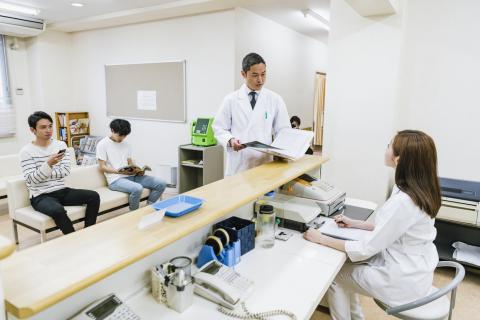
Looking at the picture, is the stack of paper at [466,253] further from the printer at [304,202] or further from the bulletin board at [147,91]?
the bulletin board at [147,91]

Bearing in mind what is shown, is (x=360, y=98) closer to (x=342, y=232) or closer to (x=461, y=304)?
(x=342, y=232)

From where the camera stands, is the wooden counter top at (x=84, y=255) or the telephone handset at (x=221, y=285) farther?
the telephone handset at (x=221, y=285)

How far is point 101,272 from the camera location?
0.93 m

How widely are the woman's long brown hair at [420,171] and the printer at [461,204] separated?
1.32 meters

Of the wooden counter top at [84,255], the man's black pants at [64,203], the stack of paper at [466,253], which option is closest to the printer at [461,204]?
the stack of paper at [466,253]

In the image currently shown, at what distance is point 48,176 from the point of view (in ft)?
9.49

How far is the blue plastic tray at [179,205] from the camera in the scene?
1.33 metres

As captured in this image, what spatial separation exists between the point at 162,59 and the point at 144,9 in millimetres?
717

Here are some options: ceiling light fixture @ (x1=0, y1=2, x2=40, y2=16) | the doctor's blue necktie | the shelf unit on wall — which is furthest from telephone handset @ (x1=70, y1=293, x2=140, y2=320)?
ceiling light fixture @ (x1=0, y1=2, x2=40, y2=16)

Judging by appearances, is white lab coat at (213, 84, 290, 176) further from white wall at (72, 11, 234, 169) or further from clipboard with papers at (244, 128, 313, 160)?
white wall at (72, 11, 234, 169)

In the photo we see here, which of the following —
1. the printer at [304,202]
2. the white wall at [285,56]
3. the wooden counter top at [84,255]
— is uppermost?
the white wall at [285,56]

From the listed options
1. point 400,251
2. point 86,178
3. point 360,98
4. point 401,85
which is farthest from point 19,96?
point 400,251

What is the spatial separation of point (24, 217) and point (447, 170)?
12.3ft

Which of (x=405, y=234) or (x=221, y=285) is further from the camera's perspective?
(x=405, y=234)
